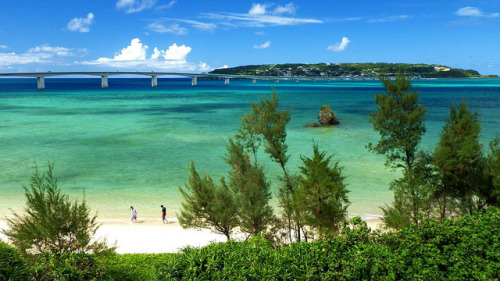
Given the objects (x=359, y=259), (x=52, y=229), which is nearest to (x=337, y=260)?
(x=359, y=259)

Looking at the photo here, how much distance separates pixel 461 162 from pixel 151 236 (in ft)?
71.5

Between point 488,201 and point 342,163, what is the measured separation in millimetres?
25245

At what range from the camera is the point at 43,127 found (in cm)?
7825

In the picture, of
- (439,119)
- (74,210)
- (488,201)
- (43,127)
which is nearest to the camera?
(74,210)

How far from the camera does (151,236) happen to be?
26531 millimetres

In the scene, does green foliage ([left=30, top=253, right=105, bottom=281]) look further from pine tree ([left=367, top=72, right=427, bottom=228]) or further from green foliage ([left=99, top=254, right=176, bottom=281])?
pine tree ([left=367, top=72, right=427, bottom=228])

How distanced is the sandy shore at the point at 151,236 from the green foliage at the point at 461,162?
5642 millimetres

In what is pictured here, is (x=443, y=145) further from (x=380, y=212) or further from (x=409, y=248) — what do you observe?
(x=409, y=248)

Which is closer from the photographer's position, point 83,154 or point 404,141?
point 404,141

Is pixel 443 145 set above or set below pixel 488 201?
above

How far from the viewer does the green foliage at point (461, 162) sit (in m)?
22.5

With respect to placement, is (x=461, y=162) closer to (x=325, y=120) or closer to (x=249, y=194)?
(x=249, y=194)

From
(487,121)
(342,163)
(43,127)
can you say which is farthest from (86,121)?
(487,121)

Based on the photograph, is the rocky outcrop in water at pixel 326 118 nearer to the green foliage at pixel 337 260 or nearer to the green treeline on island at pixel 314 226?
the green treeline on island at pixel 314 226
